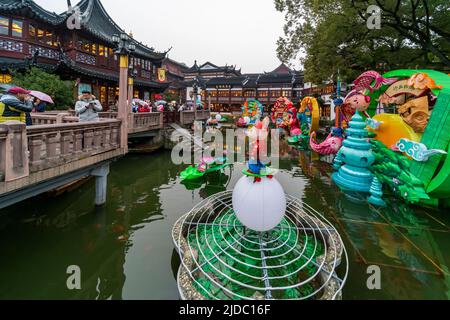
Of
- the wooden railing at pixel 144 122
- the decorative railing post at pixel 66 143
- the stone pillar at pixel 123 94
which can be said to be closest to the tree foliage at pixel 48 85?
the wooden railing at pixel 144 122

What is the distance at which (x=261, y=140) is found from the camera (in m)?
4.79

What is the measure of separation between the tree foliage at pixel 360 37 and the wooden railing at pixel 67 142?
1311 cm

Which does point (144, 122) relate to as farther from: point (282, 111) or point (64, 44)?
point (282, 111)

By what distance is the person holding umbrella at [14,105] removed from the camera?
16.8 feet

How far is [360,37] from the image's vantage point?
15.8m

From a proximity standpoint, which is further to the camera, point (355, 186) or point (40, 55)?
point (40, 55)

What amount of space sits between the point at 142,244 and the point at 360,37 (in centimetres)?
1740

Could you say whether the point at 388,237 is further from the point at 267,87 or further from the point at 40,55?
the point at 267,87

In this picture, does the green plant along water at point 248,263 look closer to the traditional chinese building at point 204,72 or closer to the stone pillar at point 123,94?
the stone pillar at point 123,94

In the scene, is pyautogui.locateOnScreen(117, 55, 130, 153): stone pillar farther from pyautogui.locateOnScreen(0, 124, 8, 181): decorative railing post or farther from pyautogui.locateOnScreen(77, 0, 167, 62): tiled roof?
pyautogui.locateOnScreen(77, 0, 167, 62): tiled roof

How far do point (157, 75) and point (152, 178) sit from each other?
972 inches

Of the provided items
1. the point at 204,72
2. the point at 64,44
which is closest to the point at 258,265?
the point at 64,44
